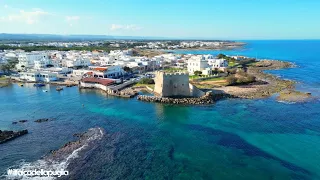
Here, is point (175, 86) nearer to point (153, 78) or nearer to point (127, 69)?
point (153, 78)

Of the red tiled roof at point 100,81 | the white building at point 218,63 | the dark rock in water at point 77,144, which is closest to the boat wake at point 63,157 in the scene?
the dark rock in water at point 77,144

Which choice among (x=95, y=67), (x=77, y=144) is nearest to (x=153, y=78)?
(x=95, y=67)

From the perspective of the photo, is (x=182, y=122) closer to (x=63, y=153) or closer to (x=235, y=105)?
(x=235, y=105)

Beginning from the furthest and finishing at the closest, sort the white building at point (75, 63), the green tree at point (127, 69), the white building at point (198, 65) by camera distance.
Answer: the white building at point (75, 63), the green tree at point (127, 69), the white building at point (198, 65)

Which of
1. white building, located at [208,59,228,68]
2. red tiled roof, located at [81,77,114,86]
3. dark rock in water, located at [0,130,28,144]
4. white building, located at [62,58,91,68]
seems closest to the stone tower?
red tiled roof, located at [81,77,114,86]

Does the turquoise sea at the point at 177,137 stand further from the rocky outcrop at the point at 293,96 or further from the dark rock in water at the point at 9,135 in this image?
the rocky outcrop at the point at 293,96

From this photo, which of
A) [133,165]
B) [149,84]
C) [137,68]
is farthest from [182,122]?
[137,68]
